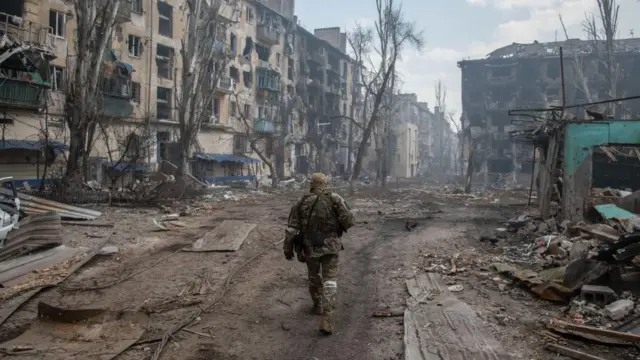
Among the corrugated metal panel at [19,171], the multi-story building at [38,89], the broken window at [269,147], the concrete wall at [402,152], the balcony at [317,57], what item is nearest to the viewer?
the multi-story building at [38,89]

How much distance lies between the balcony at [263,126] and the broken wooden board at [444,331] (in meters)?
35.6

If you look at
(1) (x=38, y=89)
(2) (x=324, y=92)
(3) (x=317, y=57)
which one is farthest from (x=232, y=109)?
(1) (x=38, y=89)

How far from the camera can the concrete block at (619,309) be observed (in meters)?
5.23

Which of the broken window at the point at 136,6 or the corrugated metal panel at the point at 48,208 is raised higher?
the broken window at the point at 136,6

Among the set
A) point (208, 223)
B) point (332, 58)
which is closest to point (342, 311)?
point (208, 223)

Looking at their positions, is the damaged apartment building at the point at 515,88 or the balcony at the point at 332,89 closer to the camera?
the damaged apartment building at the point at 515,88

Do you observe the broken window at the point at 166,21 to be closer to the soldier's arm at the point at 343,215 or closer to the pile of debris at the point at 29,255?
the pile of debris at the point at 29,255

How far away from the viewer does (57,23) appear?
24.6 m

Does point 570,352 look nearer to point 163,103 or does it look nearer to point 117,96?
point 117,96

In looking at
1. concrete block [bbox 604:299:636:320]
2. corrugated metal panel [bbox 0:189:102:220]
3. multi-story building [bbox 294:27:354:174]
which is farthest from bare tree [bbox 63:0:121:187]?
multi-story building [bbox 294:27:354:174]

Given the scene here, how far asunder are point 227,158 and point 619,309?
3276 cm

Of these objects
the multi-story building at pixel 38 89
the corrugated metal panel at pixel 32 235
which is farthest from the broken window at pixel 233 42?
the corrugated metal panel at pixel 32 235

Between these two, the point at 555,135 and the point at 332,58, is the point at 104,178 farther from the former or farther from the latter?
the point at 332,58

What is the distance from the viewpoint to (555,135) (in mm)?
12391
